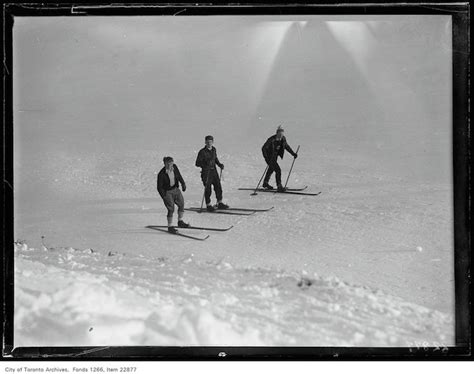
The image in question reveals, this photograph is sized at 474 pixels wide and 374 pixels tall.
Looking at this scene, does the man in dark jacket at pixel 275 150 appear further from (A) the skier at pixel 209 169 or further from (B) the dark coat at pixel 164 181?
(B) the dark coat at pixel 164 181

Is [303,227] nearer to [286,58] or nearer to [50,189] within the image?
[286,58]

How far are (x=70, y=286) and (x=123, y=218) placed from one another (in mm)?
796

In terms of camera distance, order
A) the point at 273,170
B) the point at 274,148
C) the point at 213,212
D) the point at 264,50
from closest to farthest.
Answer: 1. the point at 264,50
2. the point at 213,212
3. the point at 274,148
4. the point at 273,170

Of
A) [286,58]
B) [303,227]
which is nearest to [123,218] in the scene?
[303,227]

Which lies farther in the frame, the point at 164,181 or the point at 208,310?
the point at 164,181

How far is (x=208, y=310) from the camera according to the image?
4.09 metres

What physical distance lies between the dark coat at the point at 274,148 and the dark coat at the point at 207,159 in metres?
0.48

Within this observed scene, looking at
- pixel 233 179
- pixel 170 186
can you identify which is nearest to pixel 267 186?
pixel 233 179

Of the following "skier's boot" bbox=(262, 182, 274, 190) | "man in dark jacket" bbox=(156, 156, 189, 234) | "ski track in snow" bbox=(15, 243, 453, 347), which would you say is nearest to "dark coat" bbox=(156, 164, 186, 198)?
"man in dark jacket" bbox=(156, 156, 189, 234)

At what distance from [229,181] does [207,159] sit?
0.97ft

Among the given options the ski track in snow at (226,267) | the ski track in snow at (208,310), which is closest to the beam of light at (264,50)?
the ski track in snow at (226,267)

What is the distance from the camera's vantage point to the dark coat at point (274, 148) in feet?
15.9

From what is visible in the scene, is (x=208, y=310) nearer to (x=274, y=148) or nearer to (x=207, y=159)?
(x=207, y=159)
